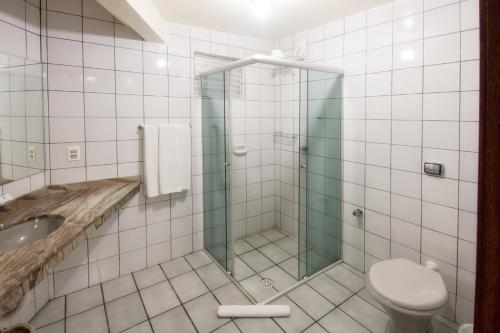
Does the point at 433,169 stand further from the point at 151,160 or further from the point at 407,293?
the point at 151,160

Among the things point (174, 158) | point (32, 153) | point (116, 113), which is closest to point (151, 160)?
point (174, 158)

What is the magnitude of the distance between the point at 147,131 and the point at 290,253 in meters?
1.78

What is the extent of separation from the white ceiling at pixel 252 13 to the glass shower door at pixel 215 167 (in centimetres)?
48

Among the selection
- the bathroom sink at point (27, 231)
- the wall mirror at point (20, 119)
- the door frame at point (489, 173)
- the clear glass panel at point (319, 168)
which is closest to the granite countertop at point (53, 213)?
the bathroom sink at point (27, 231)

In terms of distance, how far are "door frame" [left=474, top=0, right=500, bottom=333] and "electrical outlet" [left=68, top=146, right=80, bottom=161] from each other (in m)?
2.29

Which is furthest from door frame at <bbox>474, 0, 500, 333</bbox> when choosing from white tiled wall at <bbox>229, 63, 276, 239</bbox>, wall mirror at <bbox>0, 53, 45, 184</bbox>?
white tiled wall at <bbox>229, 63, 276, 239</bbox>

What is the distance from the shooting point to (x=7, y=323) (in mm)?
1509

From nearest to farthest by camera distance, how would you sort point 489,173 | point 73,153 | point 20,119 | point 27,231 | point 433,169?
point 489,173 < point 27,231 < point 20,119 < point 433,169 < point 73,153

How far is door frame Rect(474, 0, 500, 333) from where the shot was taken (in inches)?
15.1

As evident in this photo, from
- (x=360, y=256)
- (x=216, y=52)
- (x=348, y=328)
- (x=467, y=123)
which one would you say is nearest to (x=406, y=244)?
(x=360, y=256)

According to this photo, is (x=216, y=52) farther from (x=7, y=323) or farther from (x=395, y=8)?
(x=7, y=323)

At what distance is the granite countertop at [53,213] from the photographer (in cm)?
91

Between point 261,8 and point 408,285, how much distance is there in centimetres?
217

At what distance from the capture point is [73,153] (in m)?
1.98
